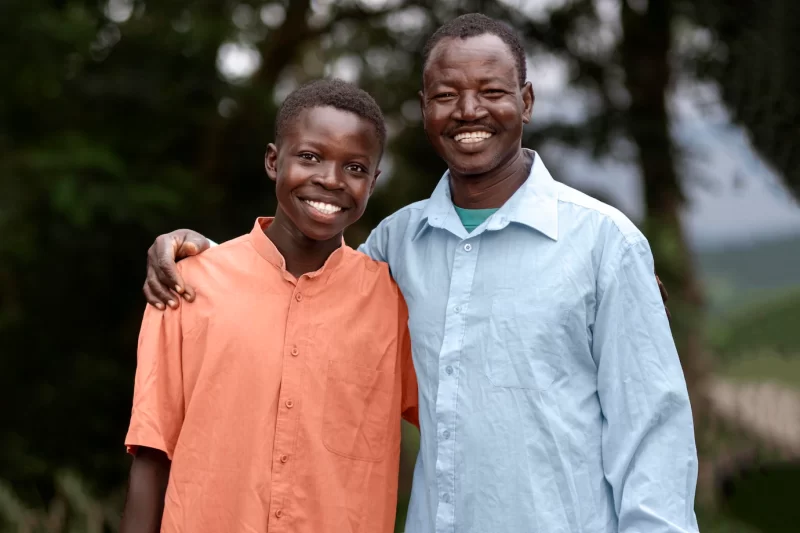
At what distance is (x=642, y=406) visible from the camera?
6.75 feet

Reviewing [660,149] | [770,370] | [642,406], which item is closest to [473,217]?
[642,406]

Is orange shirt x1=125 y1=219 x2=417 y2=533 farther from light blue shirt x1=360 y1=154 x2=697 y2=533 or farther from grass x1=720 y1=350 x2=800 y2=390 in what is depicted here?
grass x1=720 y1=350 x2=800 y2=390

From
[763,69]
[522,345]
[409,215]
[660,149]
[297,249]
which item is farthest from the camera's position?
[660,149]

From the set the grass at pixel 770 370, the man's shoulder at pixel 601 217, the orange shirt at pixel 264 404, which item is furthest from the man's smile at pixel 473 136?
the grass at pixel 770 370

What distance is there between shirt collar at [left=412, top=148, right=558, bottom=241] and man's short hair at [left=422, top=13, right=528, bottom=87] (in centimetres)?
25

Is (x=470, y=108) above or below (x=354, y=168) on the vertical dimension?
above

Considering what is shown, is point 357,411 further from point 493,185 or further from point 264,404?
point 493,185

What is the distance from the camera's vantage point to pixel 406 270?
8.02 ft

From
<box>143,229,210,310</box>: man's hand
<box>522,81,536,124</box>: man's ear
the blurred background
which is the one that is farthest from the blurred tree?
<box>143,229,210,310</box>: man's hand

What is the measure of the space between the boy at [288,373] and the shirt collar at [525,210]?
196 mm

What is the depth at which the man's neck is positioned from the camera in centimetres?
238

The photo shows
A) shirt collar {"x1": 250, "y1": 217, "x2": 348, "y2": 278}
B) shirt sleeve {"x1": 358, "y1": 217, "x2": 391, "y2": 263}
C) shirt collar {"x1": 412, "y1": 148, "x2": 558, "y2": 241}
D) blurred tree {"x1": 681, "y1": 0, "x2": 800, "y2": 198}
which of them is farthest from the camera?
blurred tree {"x1": 681, "y1": 0, "x2": 800, "y2": 198}

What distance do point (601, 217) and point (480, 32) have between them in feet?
1.80

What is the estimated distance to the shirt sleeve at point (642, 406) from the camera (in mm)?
2021
